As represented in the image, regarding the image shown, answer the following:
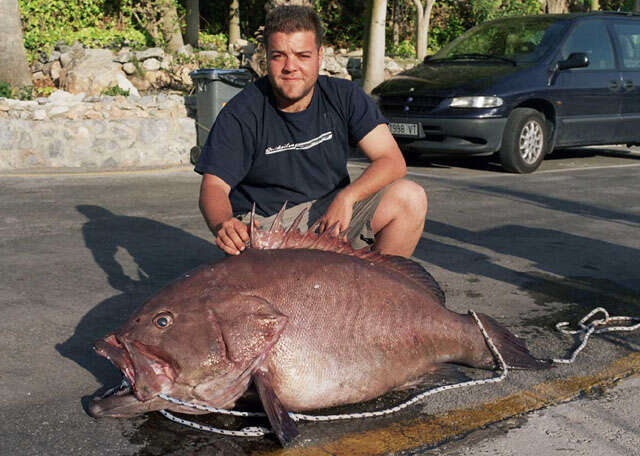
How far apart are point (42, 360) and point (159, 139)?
773 cm

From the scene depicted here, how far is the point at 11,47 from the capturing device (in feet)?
40.2

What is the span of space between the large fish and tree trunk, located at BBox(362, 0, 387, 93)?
10.4 metres

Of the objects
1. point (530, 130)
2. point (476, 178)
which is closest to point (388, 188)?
point (476, 178)

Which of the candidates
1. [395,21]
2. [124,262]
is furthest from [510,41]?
[395,21]

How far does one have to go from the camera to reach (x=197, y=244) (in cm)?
621

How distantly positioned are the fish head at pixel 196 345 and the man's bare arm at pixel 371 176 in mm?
967

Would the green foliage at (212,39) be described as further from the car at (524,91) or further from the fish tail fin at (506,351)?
the fish tail fin at (506,351)

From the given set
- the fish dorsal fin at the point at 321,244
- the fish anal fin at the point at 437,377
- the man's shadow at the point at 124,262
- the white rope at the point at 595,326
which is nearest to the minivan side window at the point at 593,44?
the man's shadow at the point at 124,262

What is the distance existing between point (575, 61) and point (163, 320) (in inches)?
354

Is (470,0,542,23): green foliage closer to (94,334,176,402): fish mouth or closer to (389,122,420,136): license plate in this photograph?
(389,122,420,136): license plate

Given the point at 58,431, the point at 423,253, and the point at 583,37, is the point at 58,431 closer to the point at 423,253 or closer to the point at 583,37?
the point at 423,253

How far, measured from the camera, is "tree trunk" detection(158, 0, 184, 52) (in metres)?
16.6

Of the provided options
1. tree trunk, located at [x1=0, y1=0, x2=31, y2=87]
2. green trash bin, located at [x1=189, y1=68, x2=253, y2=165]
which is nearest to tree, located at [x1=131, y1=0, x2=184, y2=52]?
tree trunk, located at [x1=0, y1=0, x2=31, y2=87]

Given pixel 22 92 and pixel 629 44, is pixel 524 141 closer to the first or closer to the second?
pixel 629 44
